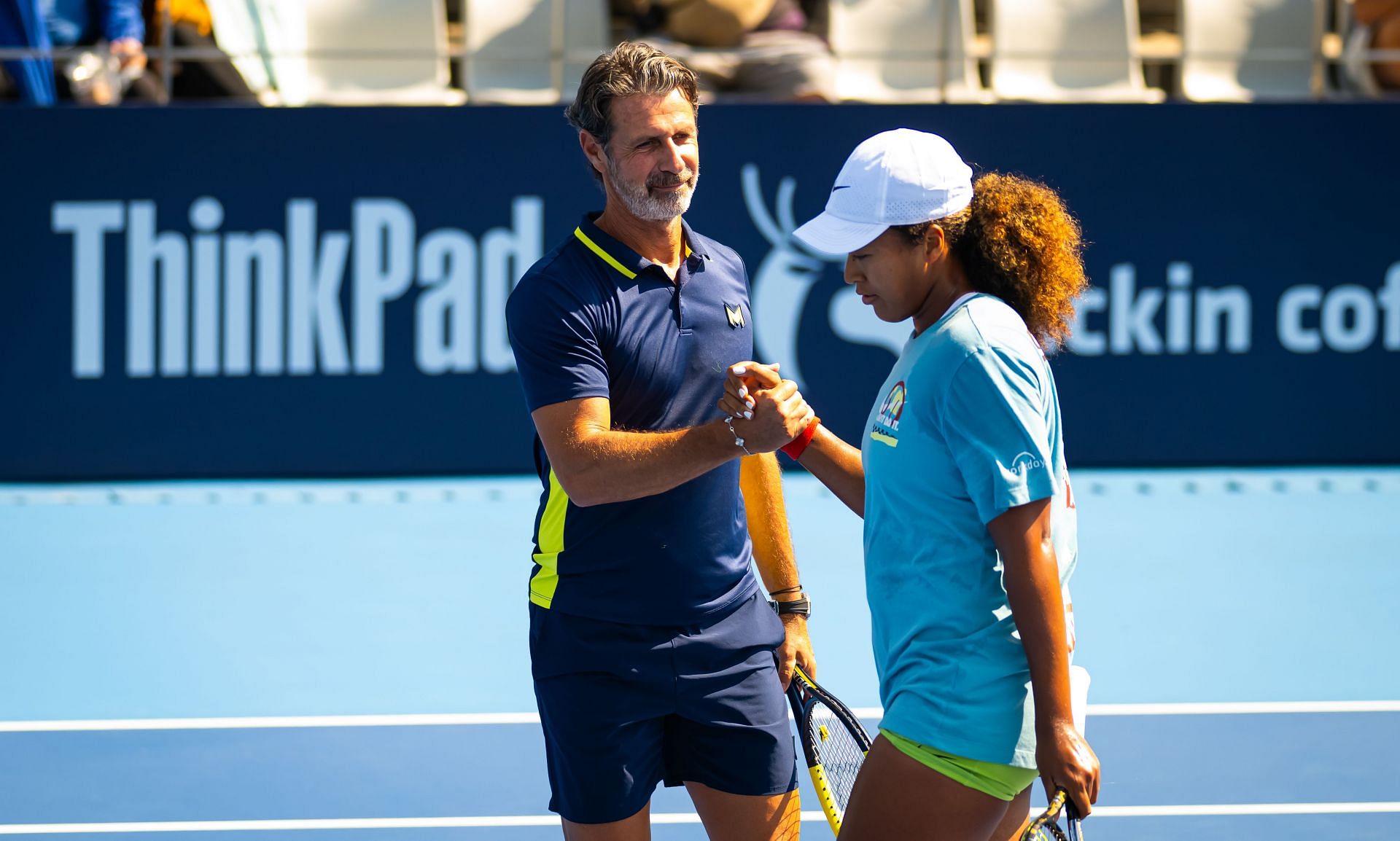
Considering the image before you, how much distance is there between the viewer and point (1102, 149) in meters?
8.66

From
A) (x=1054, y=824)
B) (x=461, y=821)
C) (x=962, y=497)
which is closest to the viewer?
(x=1054, y=824)

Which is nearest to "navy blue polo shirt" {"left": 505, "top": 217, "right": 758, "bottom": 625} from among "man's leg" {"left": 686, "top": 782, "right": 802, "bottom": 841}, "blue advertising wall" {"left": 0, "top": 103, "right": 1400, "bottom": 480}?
"man's leg" {"left": 686, "top": 782, "right": 802, "bottom": 841}

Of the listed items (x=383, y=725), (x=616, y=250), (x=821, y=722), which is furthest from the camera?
(x=383, y=725)

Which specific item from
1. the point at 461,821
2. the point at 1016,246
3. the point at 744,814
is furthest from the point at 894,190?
the point at 461,821

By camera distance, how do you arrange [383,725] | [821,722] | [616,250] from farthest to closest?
[383,725] → [821,722] → [616,250]

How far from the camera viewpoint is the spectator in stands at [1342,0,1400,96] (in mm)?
9047

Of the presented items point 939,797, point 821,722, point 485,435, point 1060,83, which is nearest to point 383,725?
point 821,722

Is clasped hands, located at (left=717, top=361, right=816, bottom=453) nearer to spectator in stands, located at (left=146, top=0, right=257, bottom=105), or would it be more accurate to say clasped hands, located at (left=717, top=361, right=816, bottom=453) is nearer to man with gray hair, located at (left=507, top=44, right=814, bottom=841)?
man with gray hair, located at (left=507, top=44, right=814, bottom=841)

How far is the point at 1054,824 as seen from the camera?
2.27 m

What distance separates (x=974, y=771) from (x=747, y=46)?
709 centimetres

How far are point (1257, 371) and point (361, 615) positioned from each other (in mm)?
5160

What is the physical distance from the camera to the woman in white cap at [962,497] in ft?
7.64

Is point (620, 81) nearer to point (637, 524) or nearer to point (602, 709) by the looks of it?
point (637, 524)

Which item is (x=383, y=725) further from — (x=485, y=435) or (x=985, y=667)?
(x=485, y=435)
